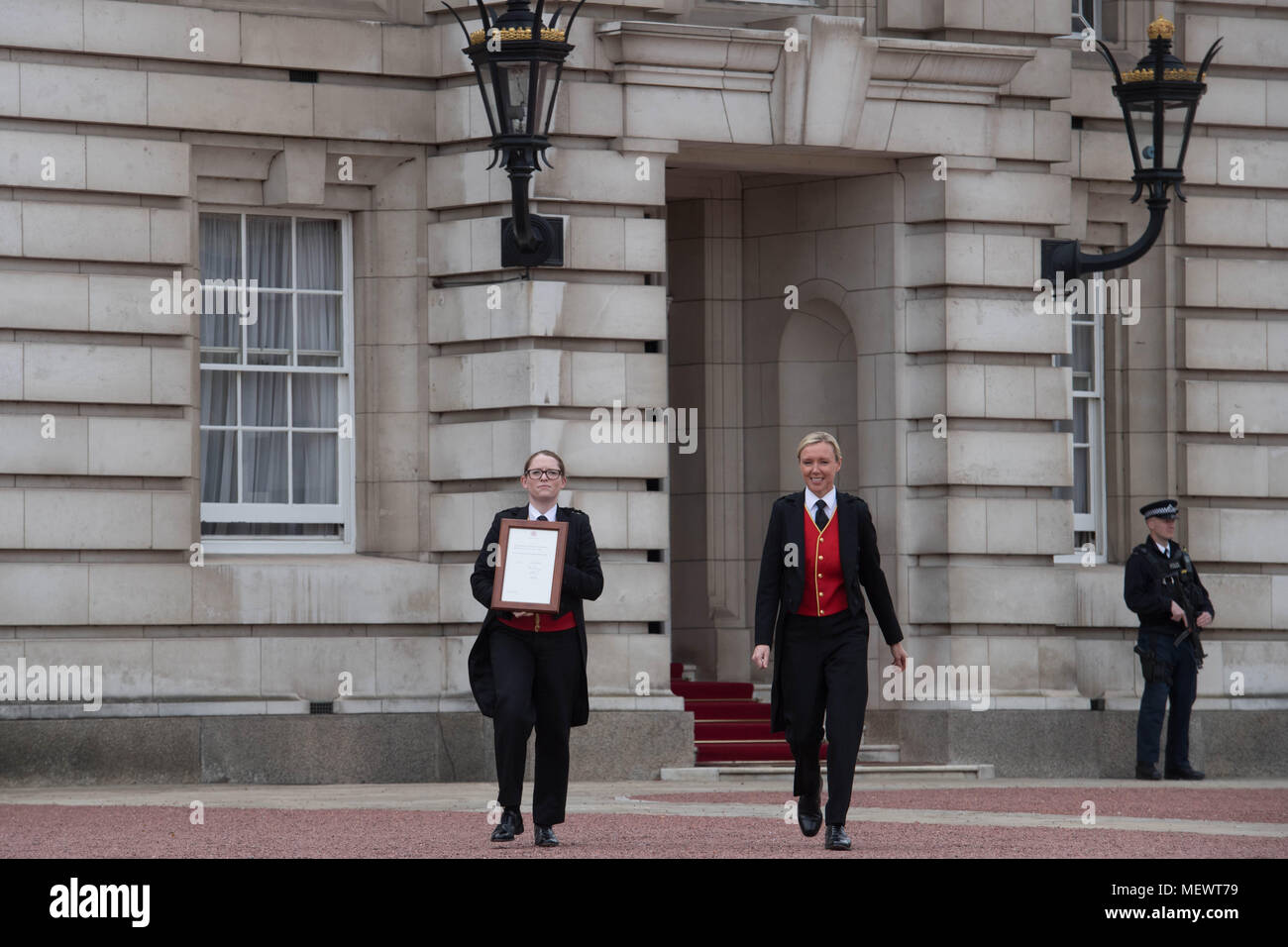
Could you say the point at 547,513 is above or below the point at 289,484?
below

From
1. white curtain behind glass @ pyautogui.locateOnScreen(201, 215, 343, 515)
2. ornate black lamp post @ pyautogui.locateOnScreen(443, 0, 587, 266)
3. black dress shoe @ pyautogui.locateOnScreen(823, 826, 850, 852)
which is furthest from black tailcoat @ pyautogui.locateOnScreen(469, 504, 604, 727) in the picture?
white curtain behind glass @ pyautogui.locateOnScreen(201, 215, 343, 515)

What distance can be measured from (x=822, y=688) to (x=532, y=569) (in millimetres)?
1477

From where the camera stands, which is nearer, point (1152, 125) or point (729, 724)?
point (729, 724)

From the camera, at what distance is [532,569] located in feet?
38.5

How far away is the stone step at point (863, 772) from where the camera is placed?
1662cm

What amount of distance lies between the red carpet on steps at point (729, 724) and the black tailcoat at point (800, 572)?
5331 millimetres

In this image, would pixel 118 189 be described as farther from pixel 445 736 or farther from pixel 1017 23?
pixel 1017 23

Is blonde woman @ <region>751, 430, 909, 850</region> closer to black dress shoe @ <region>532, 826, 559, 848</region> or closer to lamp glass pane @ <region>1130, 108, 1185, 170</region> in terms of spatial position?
black dress shoe @ <region>532, 826, 559, 848</region>

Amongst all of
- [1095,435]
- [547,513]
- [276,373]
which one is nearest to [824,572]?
[547,513]

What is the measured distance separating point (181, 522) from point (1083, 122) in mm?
7420

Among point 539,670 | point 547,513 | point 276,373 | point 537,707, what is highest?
point 276,373

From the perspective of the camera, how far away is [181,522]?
1636 centimetres

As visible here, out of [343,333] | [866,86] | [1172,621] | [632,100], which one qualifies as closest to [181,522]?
[343,333]

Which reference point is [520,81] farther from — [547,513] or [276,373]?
[547,513]
